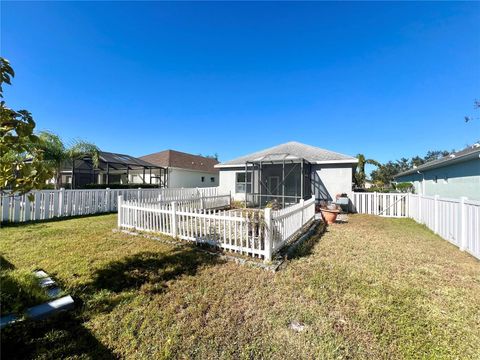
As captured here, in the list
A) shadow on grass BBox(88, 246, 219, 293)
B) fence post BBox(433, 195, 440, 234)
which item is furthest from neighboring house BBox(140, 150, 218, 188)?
fence post BBox(433, 195, 440, 234)

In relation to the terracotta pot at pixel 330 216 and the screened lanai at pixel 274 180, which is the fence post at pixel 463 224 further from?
the screened lanai at pixel 274 180

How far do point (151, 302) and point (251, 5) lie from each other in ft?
38.9

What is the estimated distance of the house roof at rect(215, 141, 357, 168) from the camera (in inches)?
547

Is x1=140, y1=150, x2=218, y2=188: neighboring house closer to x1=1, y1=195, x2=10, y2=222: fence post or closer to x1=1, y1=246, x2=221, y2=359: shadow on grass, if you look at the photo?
x1=1, y1=195, x2=10, y2=222: fence post

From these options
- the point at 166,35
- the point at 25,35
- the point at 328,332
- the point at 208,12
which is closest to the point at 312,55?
the point at 208,12

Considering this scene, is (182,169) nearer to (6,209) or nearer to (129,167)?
(129,167)

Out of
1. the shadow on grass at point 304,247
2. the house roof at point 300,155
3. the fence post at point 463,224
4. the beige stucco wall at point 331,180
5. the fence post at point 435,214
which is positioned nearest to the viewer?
the shadow on grass at point 304,247

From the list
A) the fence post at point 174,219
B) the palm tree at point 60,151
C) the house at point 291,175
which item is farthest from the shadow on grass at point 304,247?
the palm tree at point 60,151

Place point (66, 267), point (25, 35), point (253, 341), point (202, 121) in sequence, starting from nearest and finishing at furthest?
1. point (253, 341)
2. point (66, 267)
3. point (25, 35)
4. point (202, 121)

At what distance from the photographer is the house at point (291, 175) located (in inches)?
541

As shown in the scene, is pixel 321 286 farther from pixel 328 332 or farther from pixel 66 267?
pixel 66 267

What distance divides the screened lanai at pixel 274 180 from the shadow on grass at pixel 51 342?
1213cm

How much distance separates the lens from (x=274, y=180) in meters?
16.7

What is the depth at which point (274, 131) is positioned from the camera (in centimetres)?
2892
